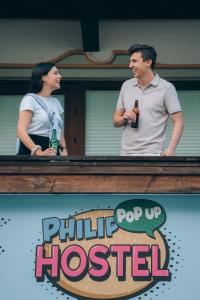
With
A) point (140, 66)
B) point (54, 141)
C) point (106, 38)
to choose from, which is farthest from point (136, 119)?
point (106, 38)

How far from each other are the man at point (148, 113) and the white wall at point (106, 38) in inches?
98.5

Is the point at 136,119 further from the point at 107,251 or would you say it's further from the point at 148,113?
the point at 107,251

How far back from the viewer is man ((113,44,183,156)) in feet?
24.1

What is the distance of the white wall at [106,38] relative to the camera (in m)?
10.0

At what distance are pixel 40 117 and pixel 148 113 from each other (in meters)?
0.89

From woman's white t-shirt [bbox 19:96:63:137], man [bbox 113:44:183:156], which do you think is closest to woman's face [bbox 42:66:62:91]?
woman's white t-shirt [bbox 19:96:63:137]

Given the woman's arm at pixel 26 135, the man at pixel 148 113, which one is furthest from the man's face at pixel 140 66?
the woman's arm at pixel 26 135

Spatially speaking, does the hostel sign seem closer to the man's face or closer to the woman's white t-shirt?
the woman's white t-shirt

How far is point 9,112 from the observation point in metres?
10.1

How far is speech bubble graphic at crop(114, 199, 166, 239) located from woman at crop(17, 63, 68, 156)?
29.9 inches
